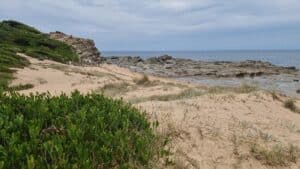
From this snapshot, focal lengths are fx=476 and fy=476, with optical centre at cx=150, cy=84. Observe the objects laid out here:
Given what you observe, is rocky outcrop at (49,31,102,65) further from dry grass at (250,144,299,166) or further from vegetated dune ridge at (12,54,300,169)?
dry grass at (250,144,299,166)

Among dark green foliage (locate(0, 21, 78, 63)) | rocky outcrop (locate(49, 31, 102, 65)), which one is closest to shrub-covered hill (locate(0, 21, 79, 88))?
dark green foliage (locate(0, 21, 78, 63))

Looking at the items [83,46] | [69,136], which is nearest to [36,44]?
[83,46]

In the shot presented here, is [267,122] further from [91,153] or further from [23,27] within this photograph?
[23,27]

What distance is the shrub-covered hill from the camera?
83.3 feet

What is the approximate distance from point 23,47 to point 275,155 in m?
28.7

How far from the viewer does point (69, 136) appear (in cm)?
486

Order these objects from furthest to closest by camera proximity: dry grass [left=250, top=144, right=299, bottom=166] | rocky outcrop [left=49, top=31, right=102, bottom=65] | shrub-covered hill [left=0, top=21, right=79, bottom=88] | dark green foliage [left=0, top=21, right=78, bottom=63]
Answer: rocky outcrop [left=49, top=31, right=102, bottom=65], dark green foliage [left=0, top=21, right=78, bottom=63], shrub-covered hill [left=0, top=21, right=79, bottom=88], dry grass [left=250, top=144, right=299, bottom=166]

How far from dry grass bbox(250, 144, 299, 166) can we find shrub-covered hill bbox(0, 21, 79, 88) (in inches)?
698

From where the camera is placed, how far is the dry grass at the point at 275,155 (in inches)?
281

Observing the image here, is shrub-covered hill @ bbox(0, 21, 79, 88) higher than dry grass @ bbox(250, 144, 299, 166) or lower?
higher

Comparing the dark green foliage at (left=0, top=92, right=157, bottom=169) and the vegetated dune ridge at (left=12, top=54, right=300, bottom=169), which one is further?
the vegetated dune ridge at (left=12, top=54, right=300, bottom=169)

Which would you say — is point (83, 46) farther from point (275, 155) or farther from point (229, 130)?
point (275, 155)

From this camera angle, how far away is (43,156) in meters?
4.48

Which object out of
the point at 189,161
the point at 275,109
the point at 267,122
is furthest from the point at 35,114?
the point at 275,109
